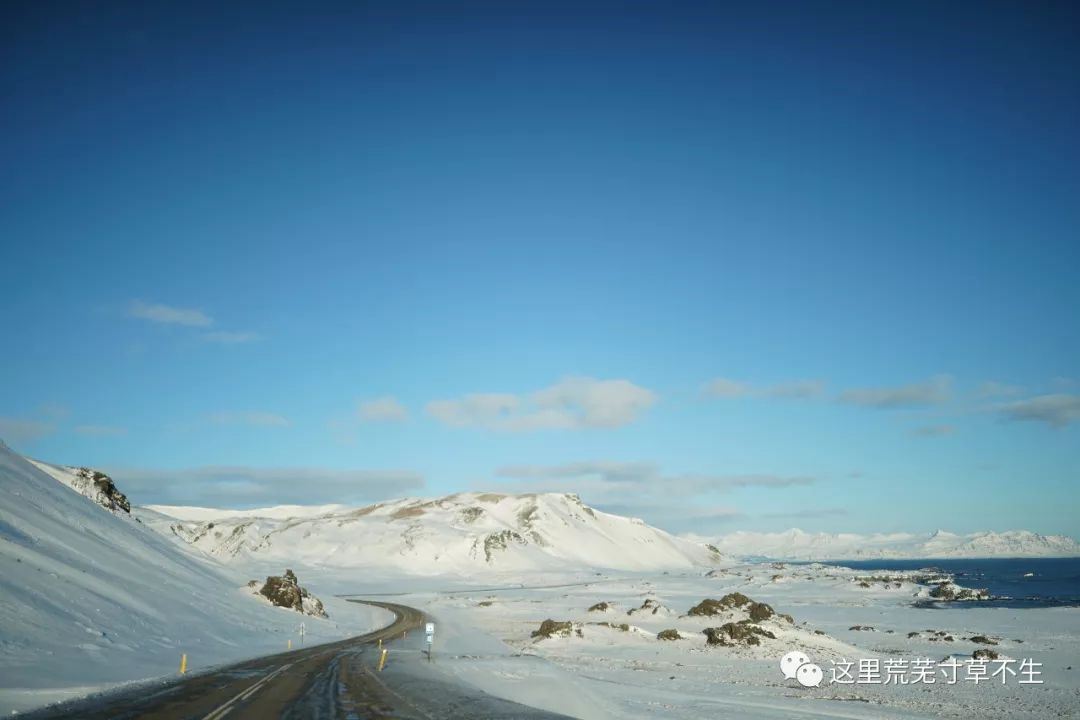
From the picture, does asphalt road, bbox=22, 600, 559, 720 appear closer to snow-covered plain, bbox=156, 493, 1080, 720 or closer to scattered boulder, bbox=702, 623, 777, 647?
snow-covered plain, bbox=156, 493, 1080, 720

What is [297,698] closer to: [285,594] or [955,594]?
[285,594]

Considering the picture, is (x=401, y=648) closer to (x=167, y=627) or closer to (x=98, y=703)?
(x=167, y=627)

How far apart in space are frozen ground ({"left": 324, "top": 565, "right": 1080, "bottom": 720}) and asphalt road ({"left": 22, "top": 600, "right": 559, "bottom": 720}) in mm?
4465

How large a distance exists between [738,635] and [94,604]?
46.1 meters

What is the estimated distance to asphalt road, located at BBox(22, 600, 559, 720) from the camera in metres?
21.0

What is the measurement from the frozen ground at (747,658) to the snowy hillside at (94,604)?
15.0 m

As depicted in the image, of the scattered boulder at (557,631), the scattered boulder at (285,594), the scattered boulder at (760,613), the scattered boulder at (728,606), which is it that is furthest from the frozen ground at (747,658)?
the scattered boulder at (285,594)

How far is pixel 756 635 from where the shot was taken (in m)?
55.6

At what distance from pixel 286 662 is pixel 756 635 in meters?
37.3

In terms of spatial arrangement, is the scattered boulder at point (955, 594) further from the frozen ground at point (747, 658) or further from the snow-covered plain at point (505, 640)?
the snow-covered plain at point (505, 640)

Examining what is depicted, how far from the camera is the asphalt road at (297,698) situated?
21.0 metres

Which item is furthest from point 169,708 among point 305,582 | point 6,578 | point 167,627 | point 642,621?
point 305,582

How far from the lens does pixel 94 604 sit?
1401 inches

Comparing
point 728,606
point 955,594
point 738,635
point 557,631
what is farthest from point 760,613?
point 955,594
